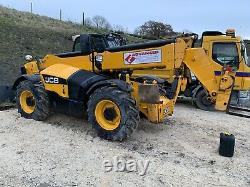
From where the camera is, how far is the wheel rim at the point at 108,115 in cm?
644

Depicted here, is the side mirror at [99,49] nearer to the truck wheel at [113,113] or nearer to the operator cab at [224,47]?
the truck wheel at [113,113]

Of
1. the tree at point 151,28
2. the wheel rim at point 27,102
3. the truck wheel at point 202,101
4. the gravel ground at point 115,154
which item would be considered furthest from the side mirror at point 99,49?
the tree at point 151,28

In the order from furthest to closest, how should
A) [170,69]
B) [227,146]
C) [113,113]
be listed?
[170,69]
[113,113]
[227,146]

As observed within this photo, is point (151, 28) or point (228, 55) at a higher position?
point (151, 28)

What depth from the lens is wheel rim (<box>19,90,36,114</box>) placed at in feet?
25.7

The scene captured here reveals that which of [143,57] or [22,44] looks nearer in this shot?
[143,57]

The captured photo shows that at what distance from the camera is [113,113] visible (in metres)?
6.45

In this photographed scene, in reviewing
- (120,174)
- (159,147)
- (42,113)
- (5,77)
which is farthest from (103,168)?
(5,77)

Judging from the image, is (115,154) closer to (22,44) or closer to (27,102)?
(27,102)

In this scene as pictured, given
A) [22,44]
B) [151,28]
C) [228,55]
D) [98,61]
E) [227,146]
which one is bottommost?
[227,146]

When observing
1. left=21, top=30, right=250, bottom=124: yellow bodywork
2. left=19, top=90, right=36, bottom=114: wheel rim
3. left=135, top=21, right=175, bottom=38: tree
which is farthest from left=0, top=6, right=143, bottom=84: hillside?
left=135, top=21, right=175, bottom=38: tree

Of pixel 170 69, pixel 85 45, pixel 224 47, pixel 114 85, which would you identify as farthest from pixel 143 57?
pixel 224 47

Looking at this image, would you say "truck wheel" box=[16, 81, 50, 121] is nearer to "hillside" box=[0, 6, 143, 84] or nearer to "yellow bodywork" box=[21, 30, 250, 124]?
"yellow bodywork" box=[21, 30, 250, 124]

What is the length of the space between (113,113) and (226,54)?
5124mm
